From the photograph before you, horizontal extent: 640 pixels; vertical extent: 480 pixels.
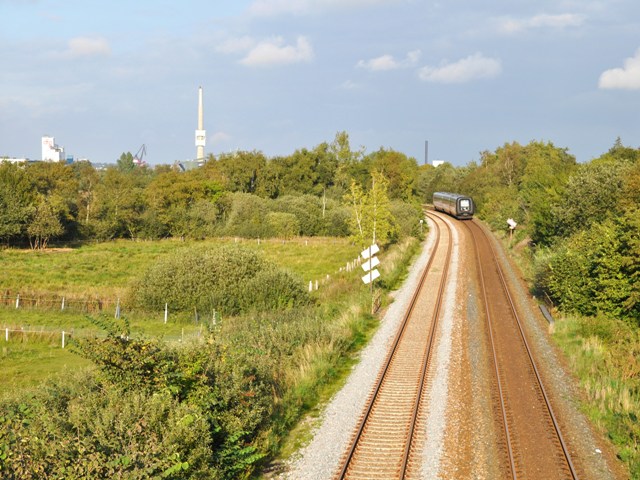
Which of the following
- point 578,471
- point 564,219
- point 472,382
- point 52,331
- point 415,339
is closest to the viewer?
point 578,471

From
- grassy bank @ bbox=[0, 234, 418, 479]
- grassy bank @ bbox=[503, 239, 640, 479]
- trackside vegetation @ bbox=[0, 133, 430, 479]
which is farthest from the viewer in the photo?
grassy bank @ bbox=[503, 239, 640, 479]

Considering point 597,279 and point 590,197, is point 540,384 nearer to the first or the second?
point 597,279

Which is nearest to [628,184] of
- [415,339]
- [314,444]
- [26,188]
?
[415,339]

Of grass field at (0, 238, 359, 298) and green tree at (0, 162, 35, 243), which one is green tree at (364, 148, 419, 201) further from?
green tree at (0, 162, 35, 243)

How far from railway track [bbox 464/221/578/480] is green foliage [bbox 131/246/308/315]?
9.99 metres

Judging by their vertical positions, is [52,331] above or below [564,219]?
below

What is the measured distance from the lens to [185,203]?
7875 cm

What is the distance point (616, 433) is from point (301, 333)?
9804 mm

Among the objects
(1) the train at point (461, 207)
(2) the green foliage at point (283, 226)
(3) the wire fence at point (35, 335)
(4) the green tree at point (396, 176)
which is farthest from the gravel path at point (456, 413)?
(4) the green tree at point (396, 176)

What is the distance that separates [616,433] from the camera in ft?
46.7

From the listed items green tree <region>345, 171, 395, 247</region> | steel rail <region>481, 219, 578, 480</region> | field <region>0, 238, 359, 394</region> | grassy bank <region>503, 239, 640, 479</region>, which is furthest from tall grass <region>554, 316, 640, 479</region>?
green tree <region>345, 171, 395, 247</region>

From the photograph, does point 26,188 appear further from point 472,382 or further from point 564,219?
point 472,382

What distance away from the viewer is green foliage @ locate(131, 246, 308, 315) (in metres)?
30.2

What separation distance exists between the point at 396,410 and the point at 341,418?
1.50 m
